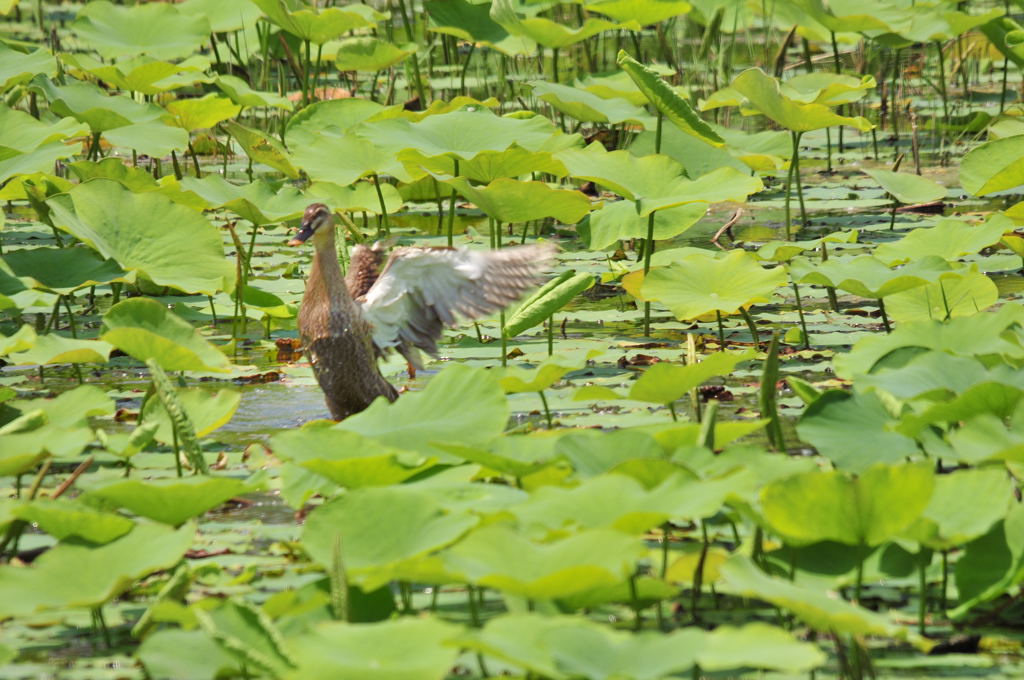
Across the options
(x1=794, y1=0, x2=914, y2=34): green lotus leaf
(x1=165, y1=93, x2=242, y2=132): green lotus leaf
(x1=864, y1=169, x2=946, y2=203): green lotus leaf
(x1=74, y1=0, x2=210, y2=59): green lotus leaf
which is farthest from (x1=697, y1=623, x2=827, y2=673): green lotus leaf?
(x1=74, y1=0, x2=210, y2=59): green lotus leaf

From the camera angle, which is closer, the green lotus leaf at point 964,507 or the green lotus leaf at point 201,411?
the green lotus leaf at point 964,507

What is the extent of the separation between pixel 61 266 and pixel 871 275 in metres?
2.42

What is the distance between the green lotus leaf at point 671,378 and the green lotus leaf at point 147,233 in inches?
64.2

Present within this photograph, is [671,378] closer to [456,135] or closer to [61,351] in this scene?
[61,351]

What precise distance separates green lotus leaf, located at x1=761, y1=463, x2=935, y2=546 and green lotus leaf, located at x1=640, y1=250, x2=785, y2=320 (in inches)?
65.2

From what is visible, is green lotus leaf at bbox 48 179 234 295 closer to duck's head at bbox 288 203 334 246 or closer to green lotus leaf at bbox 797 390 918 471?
duck's head at bbox 288 203 334 246

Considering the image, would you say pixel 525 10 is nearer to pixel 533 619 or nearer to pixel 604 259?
pixel 604 259

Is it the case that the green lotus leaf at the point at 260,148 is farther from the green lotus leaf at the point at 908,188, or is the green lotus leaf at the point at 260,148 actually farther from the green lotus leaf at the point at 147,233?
the green lotus leaf at the point at 908,188

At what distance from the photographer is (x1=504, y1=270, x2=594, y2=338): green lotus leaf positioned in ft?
12.7

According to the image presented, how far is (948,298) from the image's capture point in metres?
4.10

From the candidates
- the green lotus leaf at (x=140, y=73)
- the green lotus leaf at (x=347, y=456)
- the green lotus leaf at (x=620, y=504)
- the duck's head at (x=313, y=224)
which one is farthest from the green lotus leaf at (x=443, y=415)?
the green lotus leaf at (x=140, y=73)

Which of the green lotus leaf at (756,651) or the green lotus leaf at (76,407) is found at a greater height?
the green lotus leaf at (76,407)

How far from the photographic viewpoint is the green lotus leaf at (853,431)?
286 centimetres

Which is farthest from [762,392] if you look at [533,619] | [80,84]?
[80,84]
